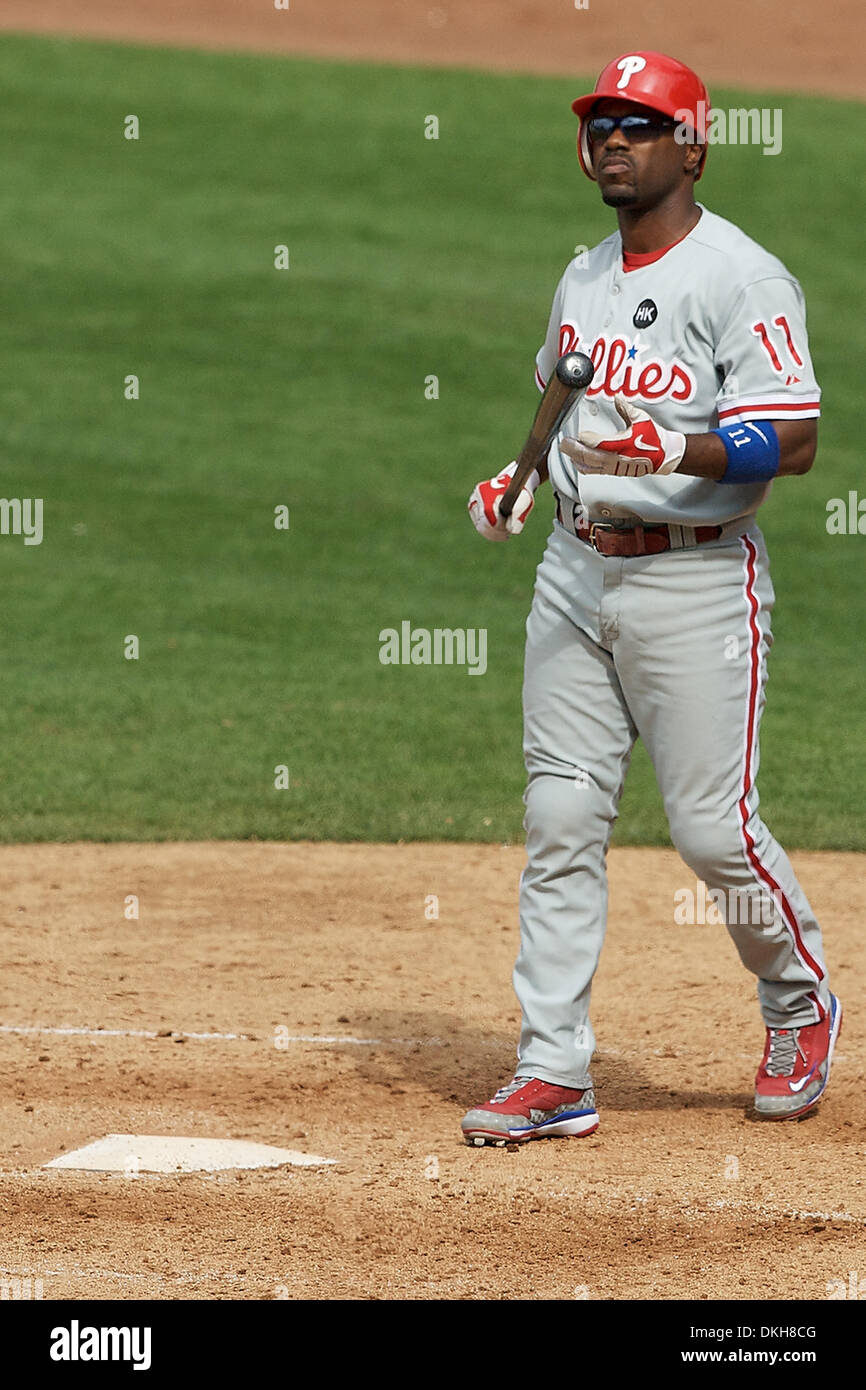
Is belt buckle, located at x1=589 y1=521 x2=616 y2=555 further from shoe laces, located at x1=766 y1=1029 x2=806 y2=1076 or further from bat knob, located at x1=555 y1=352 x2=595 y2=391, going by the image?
shoe laces, located at x1=766 y1=1029 x2=806 y2=1076

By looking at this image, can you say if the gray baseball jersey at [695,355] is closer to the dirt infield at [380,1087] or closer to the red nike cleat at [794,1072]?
the red nike cleat at [794,1072]

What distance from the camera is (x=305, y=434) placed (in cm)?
1472

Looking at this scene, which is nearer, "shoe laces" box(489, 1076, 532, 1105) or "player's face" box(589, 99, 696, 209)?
"player's face" box(589, 99, 696, 209)

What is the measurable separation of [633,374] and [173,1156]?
2133 mm

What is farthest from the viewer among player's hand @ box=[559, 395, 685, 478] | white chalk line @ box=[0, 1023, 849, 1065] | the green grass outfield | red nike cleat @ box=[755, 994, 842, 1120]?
the green grass outfield

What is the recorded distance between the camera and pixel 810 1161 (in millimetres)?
4469

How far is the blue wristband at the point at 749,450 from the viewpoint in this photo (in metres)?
4.21

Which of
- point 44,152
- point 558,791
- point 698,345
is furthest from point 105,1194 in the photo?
point 44,152

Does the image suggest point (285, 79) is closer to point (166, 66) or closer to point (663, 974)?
point (166, 66)

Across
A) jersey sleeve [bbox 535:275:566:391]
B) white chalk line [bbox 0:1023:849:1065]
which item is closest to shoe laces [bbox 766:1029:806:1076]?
white chalk line [bbox 0:1023:849:1065]

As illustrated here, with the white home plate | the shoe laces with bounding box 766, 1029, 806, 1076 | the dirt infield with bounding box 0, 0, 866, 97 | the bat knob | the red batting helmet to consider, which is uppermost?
the dirt infield with bounding box 0, 0, 866, 97

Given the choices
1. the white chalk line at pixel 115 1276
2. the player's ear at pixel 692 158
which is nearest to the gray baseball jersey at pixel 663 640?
the player's ear at pixel 692 158

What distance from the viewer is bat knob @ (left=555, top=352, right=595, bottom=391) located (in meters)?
4.21

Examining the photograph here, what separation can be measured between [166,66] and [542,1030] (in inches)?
826
